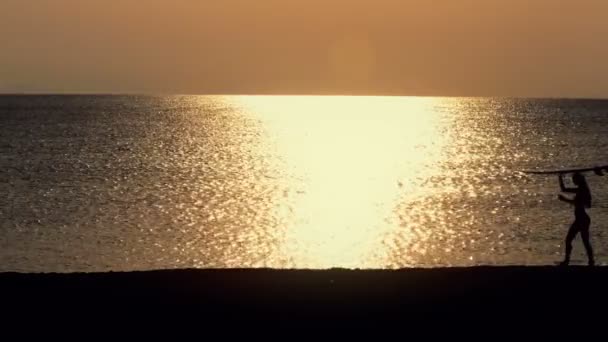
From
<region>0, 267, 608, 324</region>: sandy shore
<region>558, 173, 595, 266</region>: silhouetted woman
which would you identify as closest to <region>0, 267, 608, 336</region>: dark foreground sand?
<region>0, 267, 608, 324</region>: sandy shore

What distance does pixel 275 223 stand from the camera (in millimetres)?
49500

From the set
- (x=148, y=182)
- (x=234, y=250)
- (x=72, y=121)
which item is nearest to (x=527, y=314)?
(x=234, y=250)

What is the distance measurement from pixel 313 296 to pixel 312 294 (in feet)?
0.29

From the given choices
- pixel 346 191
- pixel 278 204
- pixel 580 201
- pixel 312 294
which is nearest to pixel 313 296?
pixel 312 294

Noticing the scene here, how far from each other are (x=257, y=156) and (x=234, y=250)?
6847cm

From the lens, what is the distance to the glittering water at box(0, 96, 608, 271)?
127 feet

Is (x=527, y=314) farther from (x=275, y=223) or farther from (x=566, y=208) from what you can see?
(x=566, y=208)

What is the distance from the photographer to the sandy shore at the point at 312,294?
1288cm

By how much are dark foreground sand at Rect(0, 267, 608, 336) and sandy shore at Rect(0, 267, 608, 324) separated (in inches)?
0.5

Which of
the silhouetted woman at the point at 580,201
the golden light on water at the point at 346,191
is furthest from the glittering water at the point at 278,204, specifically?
the silhouetted woman at the point at 580,201

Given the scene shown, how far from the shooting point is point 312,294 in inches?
543

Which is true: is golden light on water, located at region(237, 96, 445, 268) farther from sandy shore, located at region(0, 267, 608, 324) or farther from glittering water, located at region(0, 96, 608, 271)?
sandy shore, located at region(0, 267, 608, 324)

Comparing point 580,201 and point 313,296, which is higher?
point 580,201

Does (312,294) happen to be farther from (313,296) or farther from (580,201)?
(580,201)
